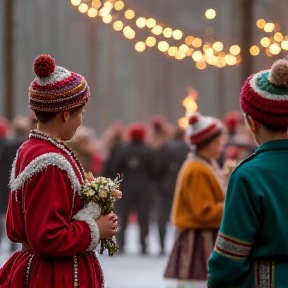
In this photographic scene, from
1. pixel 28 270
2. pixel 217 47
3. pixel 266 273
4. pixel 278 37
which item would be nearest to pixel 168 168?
pixel 217 47

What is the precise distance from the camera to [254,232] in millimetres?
3959

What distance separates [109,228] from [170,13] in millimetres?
31188

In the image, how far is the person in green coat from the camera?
13.0 feet

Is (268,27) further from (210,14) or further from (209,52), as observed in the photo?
(209,52)

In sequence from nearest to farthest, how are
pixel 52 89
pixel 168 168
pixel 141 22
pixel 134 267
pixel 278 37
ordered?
pixel 52 89, pixel 278 37, pixel 141 22, pixel 134 267, pixel 168 168

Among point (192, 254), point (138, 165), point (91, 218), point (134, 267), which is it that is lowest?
point (134, 267)

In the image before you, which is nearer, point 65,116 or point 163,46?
point 65,116

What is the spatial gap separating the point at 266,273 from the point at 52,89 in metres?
1.42

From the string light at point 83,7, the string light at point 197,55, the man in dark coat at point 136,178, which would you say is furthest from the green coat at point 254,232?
the man in dark coat at point 136,178

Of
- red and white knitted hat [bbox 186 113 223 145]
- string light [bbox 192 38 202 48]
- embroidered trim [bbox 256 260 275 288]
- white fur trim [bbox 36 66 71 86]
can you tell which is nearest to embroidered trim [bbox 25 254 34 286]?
white fur trim [bbox 36 66 71 86]

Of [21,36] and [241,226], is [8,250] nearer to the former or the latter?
[241,226]

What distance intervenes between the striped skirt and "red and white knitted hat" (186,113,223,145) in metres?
0.80

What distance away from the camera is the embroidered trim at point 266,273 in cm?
401

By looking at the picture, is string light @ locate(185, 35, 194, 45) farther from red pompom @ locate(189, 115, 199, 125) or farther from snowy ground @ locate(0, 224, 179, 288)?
snowy ground @ locate(0, 224, 179, 288)
